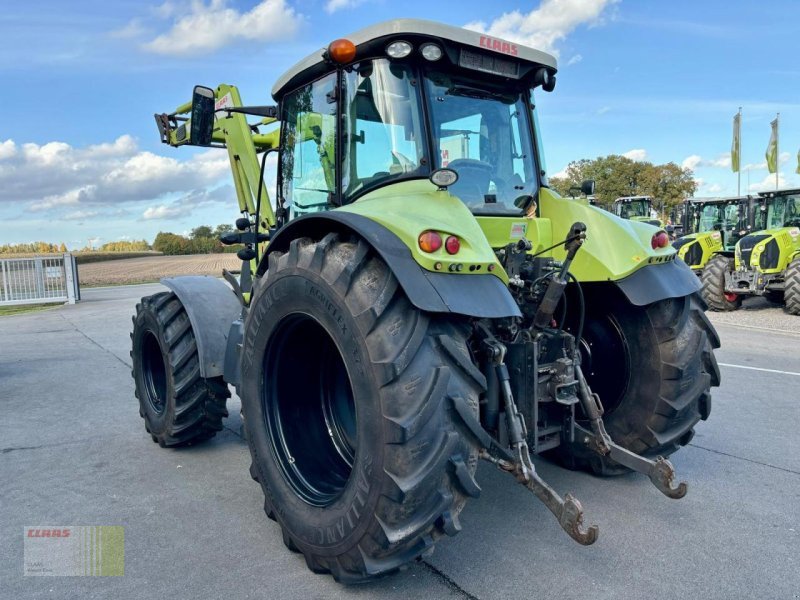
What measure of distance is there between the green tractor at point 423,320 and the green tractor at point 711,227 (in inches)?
498

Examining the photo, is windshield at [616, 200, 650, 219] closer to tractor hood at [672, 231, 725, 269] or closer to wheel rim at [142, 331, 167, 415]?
tractor hood at [672, 231, 725, 269]

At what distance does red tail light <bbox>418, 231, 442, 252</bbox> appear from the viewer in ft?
8.80

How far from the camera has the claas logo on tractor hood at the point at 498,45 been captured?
11.4 feet

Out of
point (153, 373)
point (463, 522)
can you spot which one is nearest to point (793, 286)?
point (463, 522)

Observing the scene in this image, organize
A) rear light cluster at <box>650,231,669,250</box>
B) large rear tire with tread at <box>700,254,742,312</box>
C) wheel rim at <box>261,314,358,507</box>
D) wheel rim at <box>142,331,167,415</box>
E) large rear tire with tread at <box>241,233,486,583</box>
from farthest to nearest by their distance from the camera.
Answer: large rear tire with tread at <box>700,254,742,312</box> → wheel rim at <box>142,331,167,415</box> → rear light cluster at <box>650,231,669,250</box> → wheel rim at <box>261,314,358,507</box> → large rear tire with tread at <box>241,233,486,583</box>

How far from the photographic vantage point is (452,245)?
2.74 metres

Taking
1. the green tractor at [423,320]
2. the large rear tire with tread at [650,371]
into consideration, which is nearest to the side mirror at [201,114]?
the green tractor at [423,320]

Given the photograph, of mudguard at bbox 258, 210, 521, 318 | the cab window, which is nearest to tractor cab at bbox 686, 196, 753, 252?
the cab window

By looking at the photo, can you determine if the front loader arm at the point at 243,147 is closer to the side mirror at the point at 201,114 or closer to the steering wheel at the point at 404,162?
the side mirror at the point at 201,114

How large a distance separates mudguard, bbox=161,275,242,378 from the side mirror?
3.67 ft

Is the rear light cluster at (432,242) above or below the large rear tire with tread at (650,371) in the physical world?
above

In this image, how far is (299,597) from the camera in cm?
283

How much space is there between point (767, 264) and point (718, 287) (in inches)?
44.2

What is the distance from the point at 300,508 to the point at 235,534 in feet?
2.08
